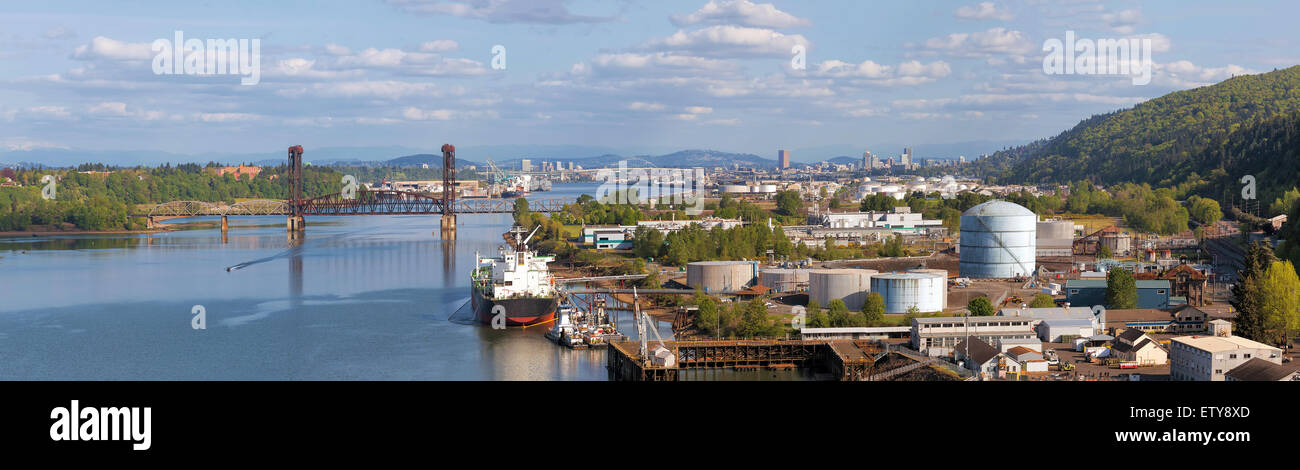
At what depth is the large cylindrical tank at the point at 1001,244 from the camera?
15.3 m

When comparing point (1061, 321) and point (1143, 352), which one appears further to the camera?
point (1061, 321)

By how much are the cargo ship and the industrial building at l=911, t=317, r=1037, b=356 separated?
4.28 metres

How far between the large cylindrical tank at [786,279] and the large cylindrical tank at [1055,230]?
304 inches

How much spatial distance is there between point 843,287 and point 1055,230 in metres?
9.54

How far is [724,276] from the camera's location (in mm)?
14625

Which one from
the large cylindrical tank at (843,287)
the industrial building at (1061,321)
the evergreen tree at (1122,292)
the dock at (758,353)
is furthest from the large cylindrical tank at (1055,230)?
the dock at (758,353)

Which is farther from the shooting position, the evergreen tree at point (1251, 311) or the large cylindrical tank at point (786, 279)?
the large cylindrical tank at point (786, 279)

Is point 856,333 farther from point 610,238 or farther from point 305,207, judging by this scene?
point 305,207

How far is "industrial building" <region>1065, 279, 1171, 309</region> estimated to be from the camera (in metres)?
12.1

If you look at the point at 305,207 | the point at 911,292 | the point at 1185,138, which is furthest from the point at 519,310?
the point at 1185,138

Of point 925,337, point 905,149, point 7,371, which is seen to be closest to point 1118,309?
point 925,337

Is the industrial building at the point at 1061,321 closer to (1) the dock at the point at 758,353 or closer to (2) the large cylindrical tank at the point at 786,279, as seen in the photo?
(1) the dock at the point at 758,353
